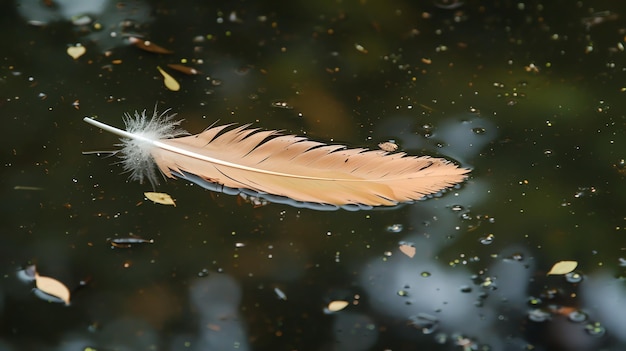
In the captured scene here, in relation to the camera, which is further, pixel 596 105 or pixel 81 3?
pixel 81 3

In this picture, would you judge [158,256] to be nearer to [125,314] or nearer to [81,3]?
[125,314]

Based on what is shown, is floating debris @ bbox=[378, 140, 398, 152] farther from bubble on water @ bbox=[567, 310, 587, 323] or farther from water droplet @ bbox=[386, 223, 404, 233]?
bubble on water @ bbox=[567, 310, 587, 323]

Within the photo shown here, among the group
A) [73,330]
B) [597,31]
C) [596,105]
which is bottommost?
[73,330]

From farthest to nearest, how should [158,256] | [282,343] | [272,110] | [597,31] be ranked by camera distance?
[597,31] → [272,110] → [158,256] → [282,343]

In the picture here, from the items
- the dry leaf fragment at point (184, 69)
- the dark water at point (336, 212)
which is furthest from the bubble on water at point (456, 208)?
the dry leaf fragment at point (184, 69)

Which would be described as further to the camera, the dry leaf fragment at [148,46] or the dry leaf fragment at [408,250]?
the dry leaf fragment at [148,46]

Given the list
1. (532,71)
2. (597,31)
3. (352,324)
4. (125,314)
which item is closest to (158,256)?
(125,314)

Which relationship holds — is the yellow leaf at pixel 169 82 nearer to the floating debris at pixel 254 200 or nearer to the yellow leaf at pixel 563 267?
the floating debris at pixel 254 200
